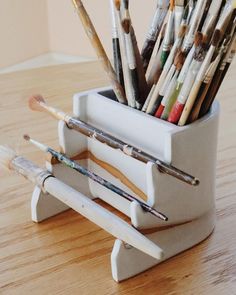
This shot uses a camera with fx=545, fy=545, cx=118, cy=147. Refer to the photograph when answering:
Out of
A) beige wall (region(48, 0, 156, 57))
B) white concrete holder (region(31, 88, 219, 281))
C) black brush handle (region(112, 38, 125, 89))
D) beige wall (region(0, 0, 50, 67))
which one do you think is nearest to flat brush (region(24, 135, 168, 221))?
white concrete holder (region(31, 88, 219, 281))

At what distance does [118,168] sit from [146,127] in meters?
0.07

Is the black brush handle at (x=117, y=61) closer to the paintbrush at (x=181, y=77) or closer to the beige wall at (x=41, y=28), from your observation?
the paintbrush at (x=181, y=77)

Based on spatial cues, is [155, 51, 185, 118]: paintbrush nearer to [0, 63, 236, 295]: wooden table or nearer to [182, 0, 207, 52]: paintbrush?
[182, 0, 207, 52]: paintbrush

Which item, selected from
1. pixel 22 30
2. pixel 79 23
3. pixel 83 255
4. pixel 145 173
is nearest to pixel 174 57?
pixel 145 173

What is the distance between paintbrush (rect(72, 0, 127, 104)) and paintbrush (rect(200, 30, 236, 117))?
10 centimetres

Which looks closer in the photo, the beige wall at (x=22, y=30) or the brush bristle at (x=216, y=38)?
the brush bristle at (x=216, y=38)

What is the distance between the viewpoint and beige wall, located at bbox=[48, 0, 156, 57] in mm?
2481

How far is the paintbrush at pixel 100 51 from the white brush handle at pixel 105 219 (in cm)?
13

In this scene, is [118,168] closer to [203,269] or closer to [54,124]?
[203,269]

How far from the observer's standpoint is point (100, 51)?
652 millimetres

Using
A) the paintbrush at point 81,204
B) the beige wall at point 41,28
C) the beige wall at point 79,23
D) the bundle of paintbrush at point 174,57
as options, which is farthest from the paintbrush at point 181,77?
the beige wall at point 41,28

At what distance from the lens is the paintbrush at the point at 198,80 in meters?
0.56

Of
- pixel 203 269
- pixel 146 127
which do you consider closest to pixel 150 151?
pixel 146 127

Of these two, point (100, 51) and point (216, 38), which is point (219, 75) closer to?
point (216, 38)
